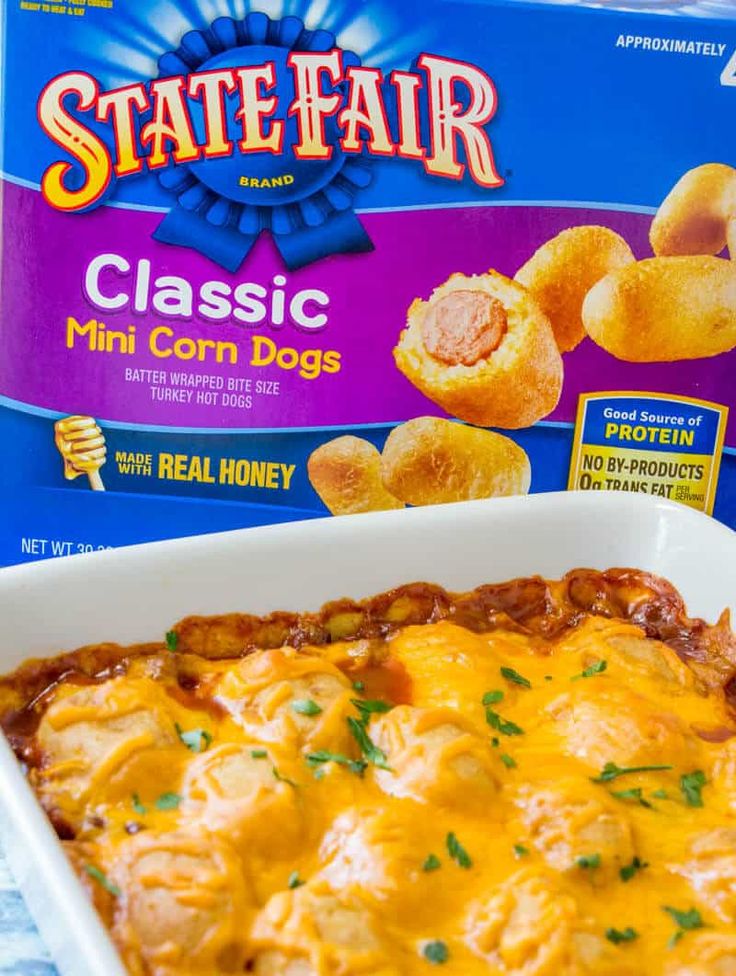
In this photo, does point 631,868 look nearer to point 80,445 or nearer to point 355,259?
point 355,259

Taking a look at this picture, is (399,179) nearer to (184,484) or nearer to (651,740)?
(184,484)

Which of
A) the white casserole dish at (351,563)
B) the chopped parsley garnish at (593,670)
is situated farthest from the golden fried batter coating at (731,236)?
the chopped parsley garnish at (593,670)

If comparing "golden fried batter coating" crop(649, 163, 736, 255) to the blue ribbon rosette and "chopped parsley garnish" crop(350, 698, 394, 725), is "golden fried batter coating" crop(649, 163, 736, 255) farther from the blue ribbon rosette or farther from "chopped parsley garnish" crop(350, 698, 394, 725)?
"chopped parsley garnish" crop(350, 698, 394, 725)

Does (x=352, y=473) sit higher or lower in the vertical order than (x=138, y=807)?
higher

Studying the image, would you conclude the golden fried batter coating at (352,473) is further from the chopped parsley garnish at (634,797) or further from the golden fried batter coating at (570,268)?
the chopped parsley garnish at (634,797)

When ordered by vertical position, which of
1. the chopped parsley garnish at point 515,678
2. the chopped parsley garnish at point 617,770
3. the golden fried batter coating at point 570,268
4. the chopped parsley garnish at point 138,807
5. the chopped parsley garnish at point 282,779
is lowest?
the chopped parsley garnish at point 138,807

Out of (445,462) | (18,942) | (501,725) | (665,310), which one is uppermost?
(665,310)

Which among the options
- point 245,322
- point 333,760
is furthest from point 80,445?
point 333,760

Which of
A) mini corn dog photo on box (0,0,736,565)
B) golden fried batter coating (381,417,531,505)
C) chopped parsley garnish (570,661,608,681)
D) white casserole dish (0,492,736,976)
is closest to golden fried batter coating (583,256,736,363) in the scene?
mini corn dog photo on box (0,0,736,565)
